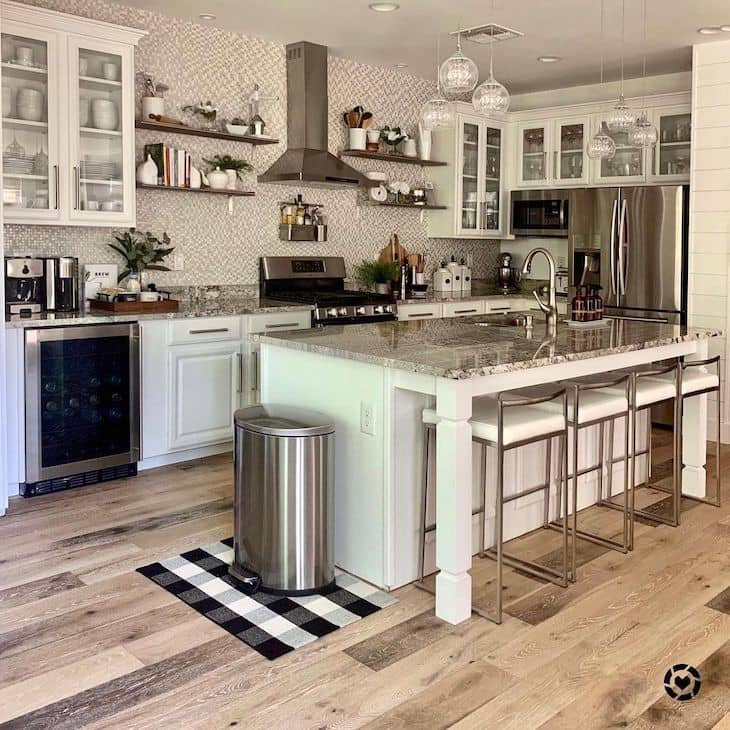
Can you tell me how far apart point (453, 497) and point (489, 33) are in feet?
11.3

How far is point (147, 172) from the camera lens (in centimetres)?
485

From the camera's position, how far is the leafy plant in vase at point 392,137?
20.9 feet

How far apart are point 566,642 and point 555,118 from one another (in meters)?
5.12

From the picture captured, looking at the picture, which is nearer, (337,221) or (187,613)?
(187,613)

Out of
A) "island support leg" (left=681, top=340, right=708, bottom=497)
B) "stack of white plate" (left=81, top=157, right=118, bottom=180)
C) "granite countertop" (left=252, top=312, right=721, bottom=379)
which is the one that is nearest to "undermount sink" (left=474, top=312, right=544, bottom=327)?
"granite countertop" (left=252, top=312, right=721, bottom=379)

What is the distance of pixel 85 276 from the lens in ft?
15.4

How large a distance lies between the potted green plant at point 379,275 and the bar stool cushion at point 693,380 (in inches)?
102

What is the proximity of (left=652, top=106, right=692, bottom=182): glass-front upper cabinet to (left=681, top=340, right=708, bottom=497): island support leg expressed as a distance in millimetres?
2384

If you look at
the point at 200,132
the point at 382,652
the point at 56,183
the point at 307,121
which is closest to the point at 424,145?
the point at 307,121

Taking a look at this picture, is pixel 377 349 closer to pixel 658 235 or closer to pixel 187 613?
pixel 187 613

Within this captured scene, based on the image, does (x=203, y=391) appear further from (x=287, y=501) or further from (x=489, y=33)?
(x=489, y=33)

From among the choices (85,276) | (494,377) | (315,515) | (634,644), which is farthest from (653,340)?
(85,276)

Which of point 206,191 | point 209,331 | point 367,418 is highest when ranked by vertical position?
point 206,191

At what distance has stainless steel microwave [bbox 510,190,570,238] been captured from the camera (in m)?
6.64
